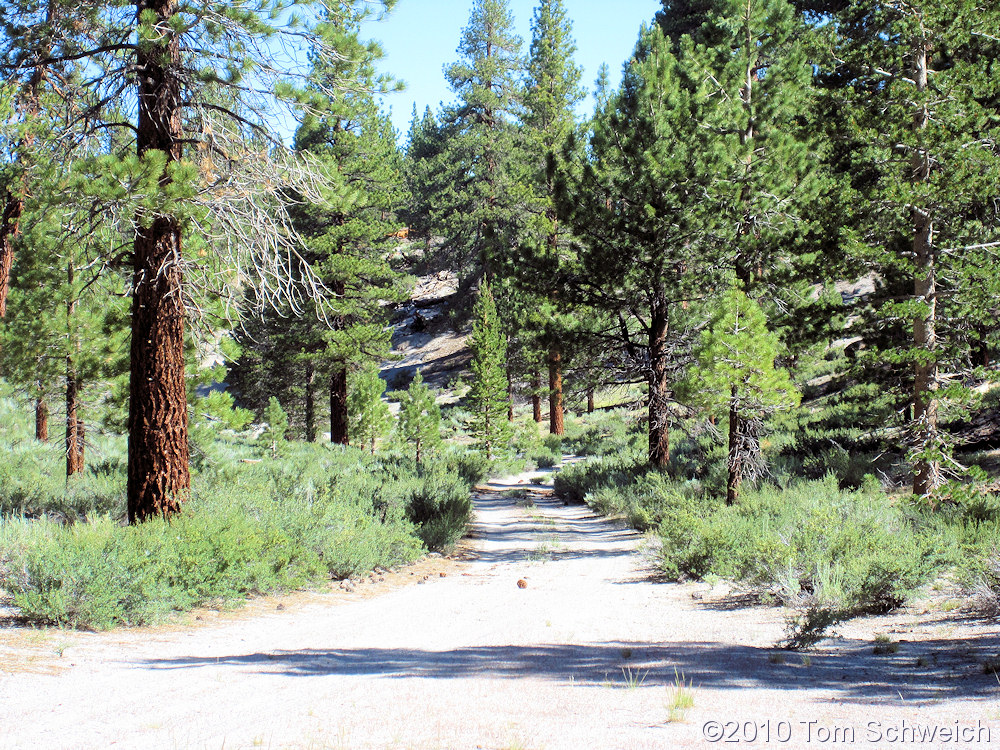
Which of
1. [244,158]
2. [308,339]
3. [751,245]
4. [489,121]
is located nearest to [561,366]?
[751,245]

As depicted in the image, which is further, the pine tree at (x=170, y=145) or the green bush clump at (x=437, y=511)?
the green bush clump at (x=437, y=511)

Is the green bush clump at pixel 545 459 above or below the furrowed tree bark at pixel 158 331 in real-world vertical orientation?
below

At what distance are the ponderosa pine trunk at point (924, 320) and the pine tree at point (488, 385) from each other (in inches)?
776

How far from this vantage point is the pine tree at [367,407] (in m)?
25.1

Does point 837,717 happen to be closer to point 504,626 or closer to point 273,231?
point 504,626

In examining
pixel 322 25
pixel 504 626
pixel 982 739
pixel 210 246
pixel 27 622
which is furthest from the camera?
pixel 210 246

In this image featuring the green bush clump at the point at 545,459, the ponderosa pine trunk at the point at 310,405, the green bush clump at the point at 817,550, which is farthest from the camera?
the ponderosa pine trunk at the point at 310,405

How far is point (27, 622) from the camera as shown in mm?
5539

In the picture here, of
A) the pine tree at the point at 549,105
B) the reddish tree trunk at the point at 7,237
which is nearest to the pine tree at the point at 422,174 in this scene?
the pine tree at the point at 549,105

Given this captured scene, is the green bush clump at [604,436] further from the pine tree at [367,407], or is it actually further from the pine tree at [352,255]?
the pine tree at [352,255]

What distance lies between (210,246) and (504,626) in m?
5.89

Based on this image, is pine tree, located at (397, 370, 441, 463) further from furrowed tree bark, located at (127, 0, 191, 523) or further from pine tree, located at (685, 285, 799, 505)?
furrowed tree bark, located at (127, 0, 191, 523)

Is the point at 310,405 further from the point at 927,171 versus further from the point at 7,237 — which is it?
the point at 927,171

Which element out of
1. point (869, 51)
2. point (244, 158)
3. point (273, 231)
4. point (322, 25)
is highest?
point (869, 51)
